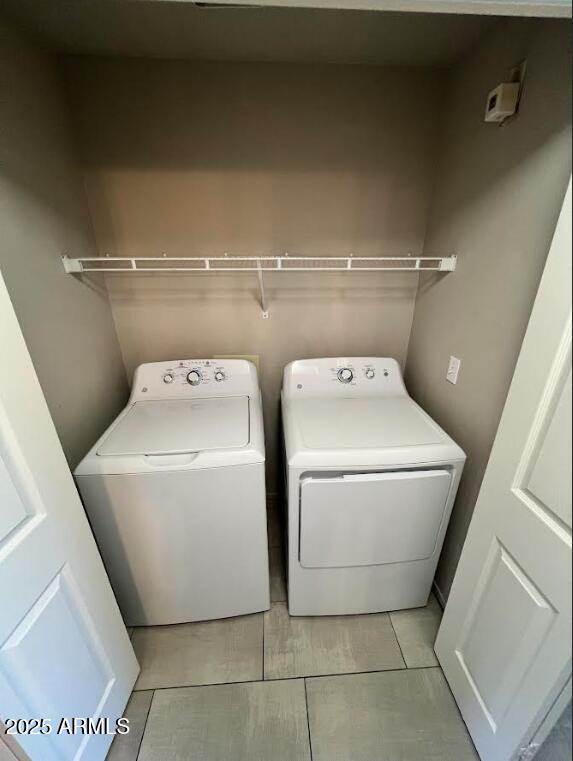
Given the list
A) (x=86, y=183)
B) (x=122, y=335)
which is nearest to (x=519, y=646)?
(x=122, y=335)

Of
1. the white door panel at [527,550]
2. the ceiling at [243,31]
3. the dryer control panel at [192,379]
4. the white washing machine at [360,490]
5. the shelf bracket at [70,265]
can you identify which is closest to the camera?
the white door panel at [527,550]

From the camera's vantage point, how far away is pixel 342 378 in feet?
5.44

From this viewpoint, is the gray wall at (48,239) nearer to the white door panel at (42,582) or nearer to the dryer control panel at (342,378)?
the white door panel at (42,582)

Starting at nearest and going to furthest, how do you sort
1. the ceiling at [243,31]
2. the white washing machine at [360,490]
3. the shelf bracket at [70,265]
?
the ceiling at [243,31] → the white washing machine at [360,490] → the shelf bracket at [70,265]

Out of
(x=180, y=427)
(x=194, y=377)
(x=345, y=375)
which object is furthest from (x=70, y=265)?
(x=345, y=375)

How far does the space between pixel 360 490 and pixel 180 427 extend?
78 centimetres

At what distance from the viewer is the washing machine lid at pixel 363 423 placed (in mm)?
1237

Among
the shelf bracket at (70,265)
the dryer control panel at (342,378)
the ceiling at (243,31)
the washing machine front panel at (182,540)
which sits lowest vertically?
the washing machine front panel at (182,540)

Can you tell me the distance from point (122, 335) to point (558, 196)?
75.7 inches

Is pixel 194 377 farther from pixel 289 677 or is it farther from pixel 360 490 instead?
pixel 289 677

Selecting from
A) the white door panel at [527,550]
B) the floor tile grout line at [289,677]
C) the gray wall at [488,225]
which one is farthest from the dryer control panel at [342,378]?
the floor tile grout line at [289,677]

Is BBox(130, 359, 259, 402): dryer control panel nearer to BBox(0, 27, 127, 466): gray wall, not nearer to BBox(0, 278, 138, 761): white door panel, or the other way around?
BBox(0, 27, 127, 466): gray wall

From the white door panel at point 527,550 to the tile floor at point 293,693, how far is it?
8.4 inches

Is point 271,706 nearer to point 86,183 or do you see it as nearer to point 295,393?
point 295,393
